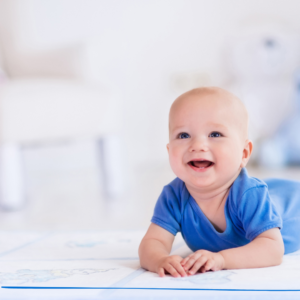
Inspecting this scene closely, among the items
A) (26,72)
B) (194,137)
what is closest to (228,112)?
(194,137)

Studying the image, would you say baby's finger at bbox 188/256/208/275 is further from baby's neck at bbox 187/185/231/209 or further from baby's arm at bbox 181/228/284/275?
baby's neck at bbox 187/185/231/209

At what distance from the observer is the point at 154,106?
3.12 m

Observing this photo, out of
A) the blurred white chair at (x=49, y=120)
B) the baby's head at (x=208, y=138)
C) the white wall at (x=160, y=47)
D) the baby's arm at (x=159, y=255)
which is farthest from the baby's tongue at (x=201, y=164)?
the white wall at (x=160, y=47)

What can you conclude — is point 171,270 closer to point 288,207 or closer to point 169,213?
point 169,213

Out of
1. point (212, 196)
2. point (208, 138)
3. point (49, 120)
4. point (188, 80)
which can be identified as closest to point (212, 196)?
point (212, 196)

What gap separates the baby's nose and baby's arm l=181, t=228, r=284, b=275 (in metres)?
0.15

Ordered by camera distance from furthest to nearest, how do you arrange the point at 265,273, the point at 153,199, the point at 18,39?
1. the point at 18,39
2. the point at 153,199
3. the point at 265,273

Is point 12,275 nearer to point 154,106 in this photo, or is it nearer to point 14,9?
point 14,9

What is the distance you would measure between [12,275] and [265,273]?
14.1 inches

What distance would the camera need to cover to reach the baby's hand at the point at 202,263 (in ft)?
1.96

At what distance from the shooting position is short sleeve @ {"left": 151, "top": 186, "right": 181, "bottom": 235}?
2.41ft

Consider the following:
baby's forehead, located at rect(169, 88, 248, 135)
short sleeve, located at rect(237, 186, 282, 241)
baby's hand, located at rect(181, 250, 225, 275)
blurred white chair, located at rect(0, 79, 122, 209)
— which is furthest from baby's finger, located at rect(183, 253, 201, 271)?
blurred white chair, located at rect(0, 79, 122, 209)

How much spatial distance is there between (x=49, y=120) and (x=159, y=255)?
1.15 meters

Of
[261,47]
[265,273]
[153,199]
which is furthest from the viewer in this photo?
[261,47]
